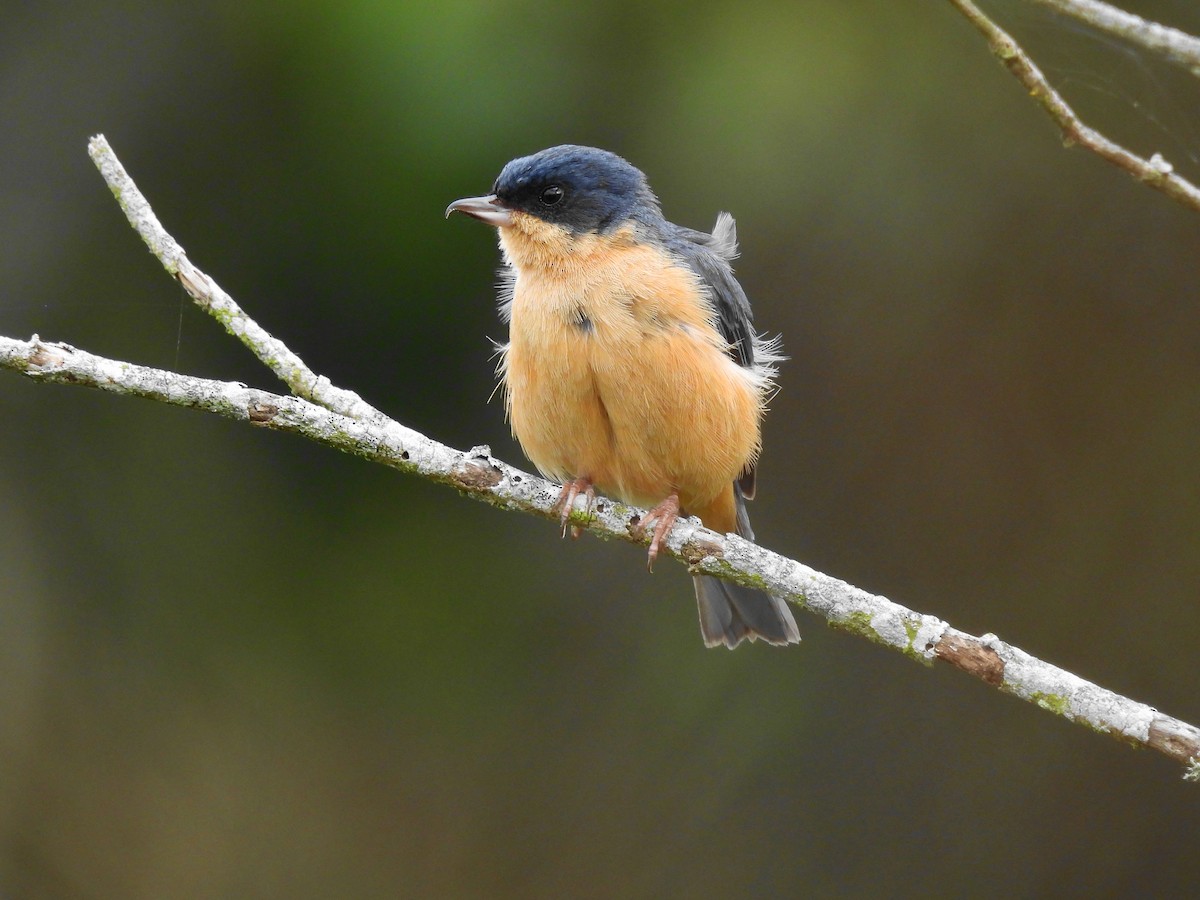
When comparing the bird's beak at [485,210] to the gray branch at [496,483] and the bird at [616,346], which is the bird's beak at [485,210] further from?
the gray branch at [496,483]

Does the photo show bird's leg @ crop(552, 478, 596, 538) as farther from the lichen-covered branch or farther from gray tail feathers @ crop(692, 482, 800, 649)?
gray tail feathers @ crop(692, 482, 800, 649)

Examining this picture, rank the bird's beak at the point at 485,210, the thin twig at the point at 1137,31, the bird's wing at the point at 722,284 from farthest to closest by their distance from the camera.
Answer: the bird's wing at the point at 722,284
the bird's beak at the point at 485,210
the thin twig at the point at 1137,31

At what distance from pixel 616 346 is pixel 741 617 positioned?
1.45 meters

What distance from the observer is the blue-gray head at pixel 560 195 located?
4.40 meters

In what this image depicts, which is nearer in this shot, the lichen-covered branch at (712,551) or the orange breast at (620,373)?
the lichen-covered branch at (712,551)

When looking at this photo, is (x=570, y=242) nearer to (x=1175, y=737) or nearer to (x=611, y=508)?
(x=611, y=508)

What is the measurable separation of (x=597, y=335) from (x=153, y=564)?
3527mm

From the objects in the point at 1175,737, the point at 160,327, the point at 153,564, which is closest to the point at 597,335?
the point at 1175,737

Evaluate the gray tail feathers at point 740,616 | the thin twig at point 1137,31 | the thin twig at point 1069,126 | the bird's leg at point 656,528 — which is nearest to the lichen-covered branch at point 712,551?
the bird's leg at point 656,528

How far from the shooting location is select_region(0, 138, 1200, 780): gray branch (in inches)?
119

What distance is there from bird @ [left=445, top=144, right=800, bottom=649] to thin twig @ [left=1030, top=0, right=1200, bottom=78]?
1603 millimetres

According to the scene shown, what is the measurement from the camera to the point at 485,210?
4406 mm

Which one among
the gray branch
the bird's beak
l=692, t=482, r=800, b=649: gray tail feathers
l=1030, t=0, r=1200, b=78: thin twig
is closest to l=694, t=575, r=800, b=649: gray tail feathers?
l=692, t=482, r=800, b=649: gray tail feathers

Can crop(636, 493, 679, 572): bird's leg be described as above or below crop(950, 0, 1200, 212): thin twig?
below
